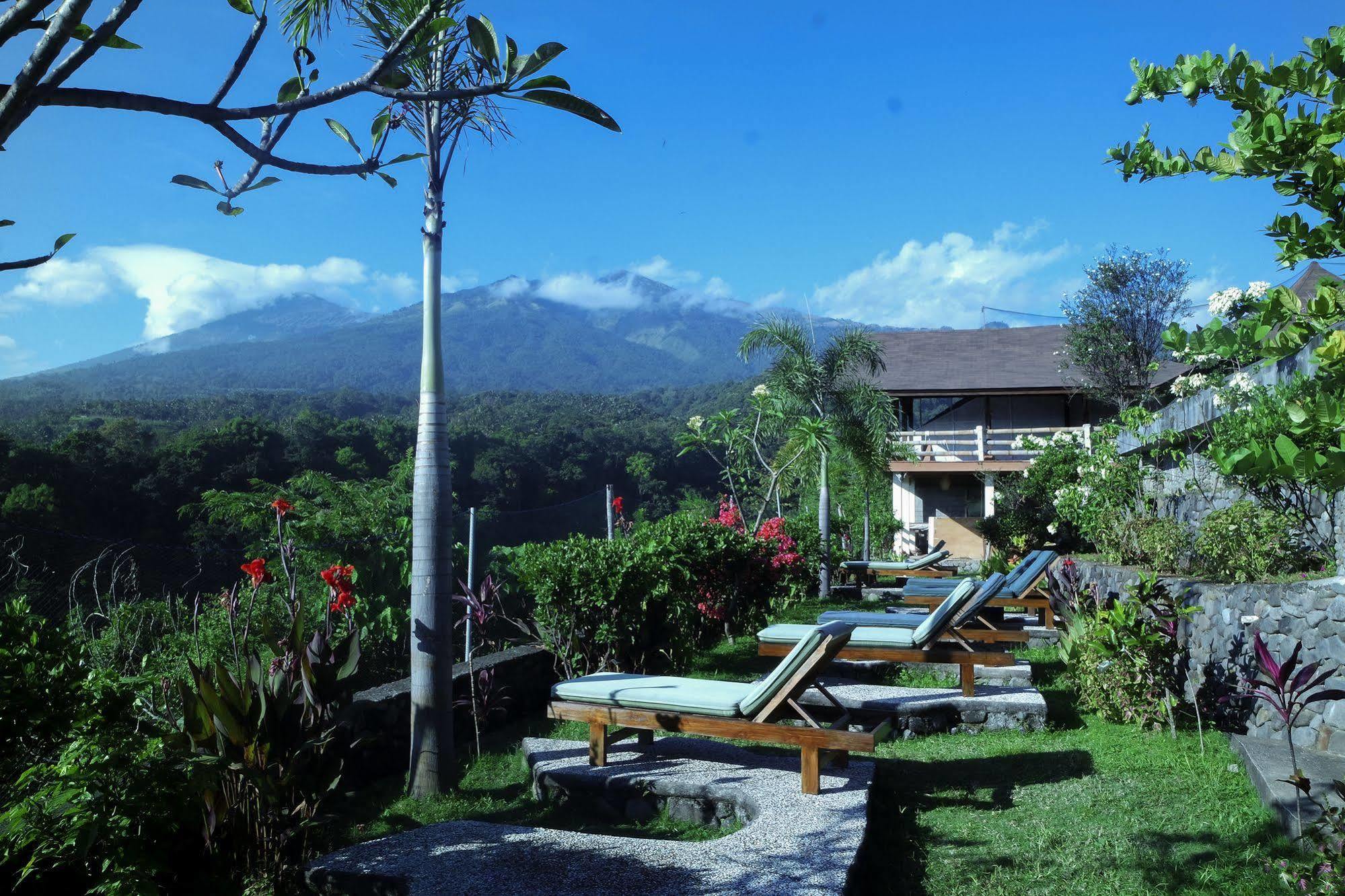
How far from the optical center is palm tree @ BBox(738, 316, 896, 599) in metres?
16.4

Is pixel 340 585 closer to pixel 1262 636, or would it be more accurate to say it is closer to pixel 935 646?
pixel 935 646

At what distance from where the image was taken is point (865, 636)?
22.7 ft

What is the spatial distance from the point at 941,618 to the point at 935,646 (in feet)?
1.06

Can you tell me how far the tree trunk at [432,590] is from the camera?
4887 millimetres

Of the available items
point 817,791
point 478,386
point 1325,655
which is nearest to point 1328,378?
point 817,791

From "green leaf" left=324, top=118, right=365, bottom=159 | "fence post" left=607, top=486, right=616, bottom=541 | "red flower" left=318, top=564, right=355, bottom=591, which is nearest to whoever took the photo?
"green leaf" left=324, top=118, right=365, bottom=159

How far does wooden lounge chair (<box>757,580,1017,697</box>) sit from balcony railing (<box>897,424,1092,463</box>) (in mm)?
19371

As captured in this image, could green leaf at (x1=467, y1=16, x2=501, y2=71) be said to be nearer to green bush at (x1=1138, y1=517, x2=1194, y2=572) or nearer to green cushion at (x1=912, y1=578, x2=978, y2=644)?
green cushion at (x1=912, y1=578, x2=978, y2=644)

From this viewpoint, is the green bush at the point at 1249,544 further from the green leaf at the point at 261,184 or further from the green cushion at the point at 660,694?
the green leaf at the point at 261,184

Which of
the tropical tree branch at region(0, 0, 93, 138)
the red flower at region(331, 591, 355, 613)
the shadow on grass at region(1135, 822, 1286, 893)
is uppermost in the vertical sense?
the tropical tree branch at region(0, 0, 93, 138)

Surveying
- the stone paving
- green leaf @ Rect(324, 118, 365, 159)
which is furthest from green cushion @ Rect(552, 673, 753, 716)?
green leaf @ Rect(324, 118, 365, 159)

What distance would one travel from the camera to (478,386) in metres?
135

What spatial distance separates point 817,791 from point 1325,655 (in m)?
2.88

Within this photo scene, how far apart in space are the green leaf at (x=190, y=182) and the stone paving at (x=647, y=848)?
8.63 ft
